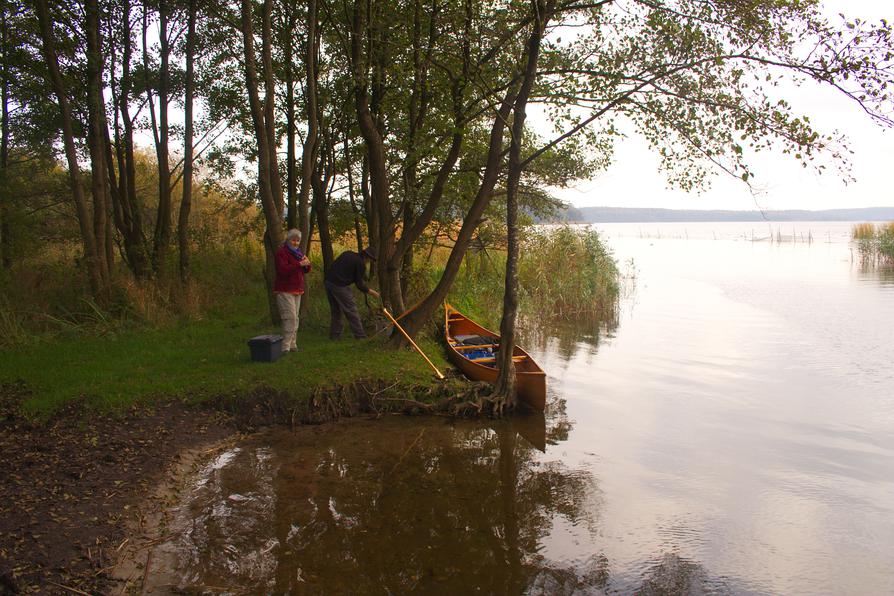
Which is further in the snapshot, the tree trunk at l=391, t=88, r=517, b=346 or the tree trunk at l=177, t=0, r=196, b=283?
the tree trunk at l=177, t=0, r=196, b=283

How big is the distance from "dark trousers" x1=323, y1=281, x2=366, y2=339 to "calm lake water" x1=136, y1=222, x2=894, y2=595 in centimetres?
221

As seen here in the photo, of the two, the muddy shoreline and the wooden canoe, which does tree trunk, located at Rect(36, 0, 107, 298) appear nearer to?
the muddy shoreline

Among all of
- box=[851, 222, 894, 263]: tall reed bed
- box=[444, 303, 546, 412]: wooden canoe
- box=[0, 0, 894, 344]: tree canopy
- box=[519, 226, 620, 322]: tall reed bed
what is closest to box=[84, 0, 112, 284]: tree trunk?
box=[0, 0, 894, 344]: tree canopy

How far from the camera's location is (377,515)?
5871 millimetres

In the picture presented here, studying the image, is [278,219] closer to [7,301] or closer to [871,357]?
[7,301]

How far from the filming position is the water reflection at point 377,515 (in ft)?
15.9

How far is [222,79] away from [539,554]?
11.9 m

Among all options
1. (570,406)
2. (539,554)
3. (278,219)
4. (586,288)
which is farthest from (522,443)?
(586,288)

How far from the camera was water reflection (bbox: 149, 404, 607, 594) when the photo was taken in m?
4.84

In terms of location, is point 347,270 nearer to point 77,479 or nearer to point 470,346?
point 470,346

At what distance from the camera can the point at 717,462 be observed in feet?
25.7

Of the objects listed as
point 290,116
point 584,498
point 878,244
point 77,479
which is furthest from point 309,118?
point 878,244

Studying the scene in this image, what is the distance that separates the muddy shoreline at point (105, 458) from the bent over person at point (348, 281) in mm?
1744

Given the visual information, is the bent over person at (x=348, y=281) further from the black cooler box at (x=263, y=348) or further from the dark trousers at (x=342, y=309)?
the black cooler box at (x=263, y=348)
